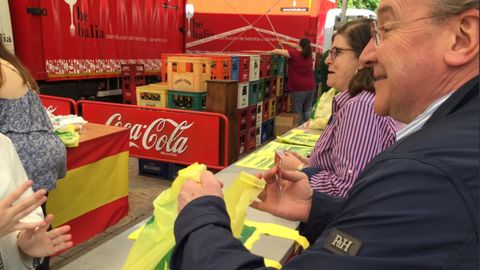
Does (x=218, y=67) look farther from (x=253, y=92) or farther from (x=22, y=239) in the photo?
(x=22, y=239)

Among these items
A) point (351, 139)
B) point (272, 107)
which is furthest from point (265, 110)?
point (351, 139)

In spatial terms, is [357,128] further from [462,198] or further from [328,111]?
[328,111]

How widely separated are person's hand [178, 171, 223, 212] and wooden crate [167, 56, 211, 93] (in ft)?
14.1

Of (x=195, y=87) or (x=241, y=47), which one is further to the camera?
(x=241, y=47)

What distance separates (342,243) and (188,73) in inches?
190

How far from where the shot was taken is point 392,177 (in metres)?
0.68

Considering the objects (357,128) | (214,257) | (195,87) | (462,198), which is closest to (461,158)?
(462,198)

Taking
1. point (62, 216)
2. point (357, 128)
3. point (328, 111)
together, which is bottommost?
point (62, 216)

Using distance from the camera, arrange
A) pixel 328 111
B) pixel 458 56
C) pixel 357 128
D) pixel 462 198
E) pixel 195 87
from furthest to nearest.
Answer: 1. pixel 195 87
2. pixel 328 111
3. pixel 357 128
4. pixel 458 56
5. pixel 462 198

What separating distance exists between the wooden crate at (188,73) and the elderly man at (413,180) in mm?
4455

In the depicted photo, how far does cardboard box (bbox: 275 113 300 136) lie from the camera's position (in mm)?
7801

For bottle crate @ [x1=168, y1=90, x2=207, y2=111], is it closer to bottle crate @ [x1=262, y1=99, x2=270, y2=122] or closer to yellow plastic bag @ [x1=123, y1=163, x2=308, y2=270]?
bottle crate @ [x1=262, y1=99, x2=270, y2=122]

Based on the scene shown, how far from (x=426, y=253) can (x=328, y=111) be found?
3380mm

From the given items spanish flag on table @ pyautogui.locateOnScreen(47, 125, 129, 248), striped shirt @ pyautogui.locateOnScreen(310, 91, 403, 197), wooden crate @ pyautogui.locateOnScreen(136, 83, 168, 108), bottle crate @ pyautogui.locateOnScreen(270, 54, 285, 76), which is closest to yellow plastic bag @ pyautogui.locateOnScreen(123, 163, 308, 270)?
striped shirt @ pyautogui.locateOnScreen(310, 91, 403, 197)
